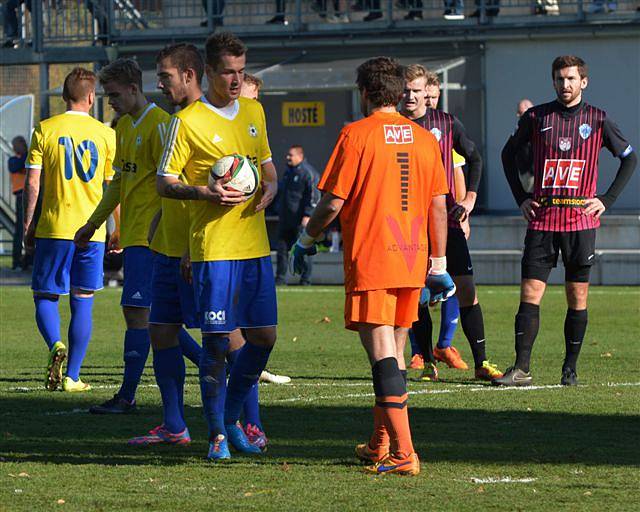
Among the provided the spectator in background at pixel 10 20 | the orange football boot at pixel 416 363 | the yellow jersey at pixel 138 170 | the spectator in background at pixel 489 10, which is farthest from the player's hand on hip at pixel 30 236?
the spectator in background at pixel 10 20

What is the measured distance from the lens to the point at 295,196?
73.9ft

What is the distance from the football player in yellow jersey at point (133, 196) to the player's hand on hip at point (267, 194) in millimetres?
1305

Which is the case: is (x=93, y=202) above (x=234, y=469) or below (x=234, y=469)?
above

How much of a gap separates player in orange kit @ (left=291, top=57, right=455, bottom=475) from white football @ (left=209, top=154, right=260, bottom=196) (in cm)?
35

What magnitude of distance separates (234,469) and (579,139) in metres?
4.19

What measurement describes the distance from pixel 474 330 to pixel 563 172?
141 cm

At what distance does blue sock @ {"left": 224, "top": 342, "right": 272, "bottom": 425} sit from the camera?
24.0 ft

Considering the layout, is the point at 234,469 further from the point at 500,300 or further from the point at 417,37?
the point at 417,37

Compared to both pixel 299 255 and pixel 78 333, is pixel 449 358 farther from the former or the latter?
pixel 299 255

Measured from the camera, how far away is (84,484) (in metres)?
6.57

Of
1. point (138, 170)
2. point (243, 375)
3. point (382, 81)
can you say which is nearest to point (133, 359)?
point (138, 170)

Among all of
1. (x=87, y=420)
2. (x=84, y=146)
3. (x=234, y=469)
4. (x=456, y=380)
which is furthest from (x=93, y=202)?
(x=234, y=469)

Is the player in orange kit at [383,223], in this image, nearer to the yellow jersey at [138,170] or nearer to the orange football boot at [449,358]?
the yellow jersey at [138,170]

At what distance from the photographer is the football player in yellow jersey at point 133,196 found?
8586mm
